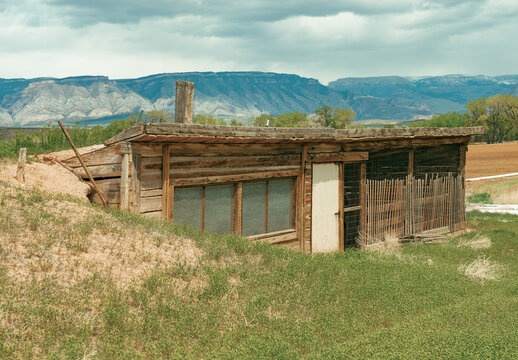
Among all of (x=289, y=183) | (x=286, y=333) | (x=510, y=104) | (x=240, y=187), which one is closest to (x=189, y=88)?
(x=240, y=187)

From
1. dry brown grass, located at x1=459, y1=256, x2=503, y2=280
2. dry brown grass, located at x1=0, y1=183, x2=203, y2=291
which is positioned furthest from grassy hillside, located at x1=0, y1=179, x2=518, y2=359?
dry brown grass, located at x1=459, y1=256, x2=503, y2=280

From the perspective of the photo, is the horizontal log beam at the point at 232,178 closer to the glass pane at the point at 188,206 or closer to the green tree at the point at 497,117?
the glass pane at the point at 188,206

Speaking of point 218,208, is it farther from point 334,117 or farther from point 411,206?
point 334,117

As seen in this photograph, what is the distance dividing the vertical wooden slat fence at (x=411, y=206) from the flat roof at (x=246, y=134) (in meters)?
1.46

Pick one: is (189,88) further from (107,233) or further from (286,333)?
(286,333)

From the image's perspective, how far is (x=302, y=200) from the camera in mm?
11547

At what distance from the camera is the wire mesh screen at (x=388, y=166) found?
13.8 m

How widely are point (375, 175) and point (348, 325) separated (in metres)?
8.18

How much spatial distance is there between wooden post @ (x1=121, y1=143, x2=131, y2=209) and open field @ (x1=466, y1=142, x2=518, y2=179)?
122ft

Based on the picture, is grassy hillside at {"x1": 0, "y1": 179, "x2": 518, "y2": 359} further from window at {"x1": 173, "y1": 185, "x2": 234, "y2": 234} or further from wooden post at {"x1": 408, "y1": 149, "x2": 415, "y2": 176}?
wooden post at {"x1": 408, "y1": 149, "x2": 415, "y2": 176}

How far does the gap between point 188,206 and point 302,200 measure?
10.4 feet

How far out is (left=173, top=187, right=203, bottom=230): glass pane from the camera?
9.45 metres

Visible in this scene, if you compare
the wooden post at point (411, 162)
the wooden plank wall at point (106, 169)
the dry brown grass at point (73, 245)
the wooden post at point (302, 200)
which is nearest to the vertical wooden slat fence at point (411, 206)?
the wooden post at point (411, 162)

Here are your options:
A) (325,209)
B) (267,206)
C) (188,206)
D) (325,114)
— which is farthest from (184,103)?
(325,114)
